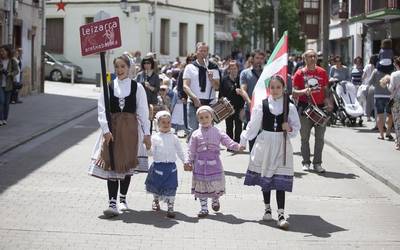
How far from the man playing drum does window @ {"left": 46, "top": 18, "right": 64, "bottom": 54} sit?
109 ft

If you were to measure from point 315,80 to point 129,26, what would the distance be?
31548 mm

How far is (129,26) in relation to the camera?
4197 centimetres

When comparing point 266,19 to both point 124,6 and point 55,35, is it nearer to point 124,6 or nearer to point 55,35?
point 55,35

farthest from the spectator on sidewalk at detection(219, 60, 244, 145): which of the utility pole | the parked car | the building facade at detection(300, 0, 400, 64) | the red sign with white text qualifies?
the parked car

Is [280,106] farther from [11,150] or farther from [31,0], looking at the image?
[31,0]

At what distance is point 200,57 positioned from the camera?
11.4 meters

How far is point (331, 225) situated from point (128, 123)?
7.91 ft

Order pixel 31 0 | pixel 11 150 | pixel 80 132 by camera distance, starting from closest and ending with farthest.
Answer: pixel 11 150
pixel 80 132
pixel 31 0

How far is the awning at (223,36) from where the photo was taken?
60.0 meters

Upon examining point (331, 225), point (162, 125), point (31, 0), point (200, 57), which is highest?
point (31, 0)

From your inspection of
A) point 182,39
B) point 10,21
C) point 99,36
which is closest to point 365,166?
point 99,36

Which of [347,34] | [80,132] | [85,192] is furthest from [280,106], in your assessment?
[347,34]

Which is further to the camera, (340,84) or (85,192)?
(340,84)

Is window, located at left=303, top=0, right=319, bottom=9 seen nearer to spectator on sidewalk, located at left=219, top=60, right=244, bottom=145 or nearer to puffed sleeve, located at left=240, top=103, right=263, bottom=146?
spectator on sidewalk, located at left=219, top=60, right=244, bottom=145
